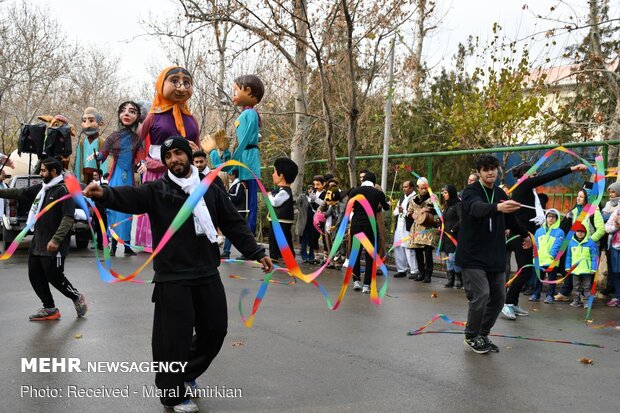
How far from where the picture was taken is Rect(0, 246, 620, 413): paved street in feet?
16.9

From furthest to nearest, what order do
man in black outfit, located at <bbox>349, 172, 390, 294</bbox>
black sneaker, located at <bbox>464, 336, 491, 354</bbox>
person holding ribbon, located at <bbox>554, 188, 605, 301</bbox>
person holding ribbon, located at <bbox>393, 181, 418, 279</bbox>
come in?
person holding ribbon, located at <bbox>393, 181, 418, 279</bbox>
man in black outfit, located at <bbox>349, 172, 390, 294</bbox>
person holding ribbon, located at <bbox>554, 188, 605, 301</bbox>
black sneaker, located at <bbox>464, 336, 491, 354</bbox>

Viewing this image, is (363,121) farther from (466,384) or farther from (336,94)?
(466,384)

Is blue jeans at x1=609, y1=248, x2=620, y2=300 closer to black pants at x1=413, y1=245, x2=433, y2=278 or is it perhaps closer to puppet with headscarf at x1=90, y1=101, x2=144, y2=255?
black pants at x1=413, y1=245, x2=433, y2=278

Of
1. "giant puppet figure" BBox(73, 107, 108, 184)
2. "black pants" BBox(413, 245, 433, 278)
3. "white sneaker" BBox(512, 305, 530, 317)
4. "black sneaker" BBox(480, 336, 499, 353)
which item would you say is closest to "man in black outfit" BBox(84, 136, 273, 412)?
"black sneaker" BBox(480, 336, 499, 353)

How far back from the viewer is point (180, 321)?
4.89 m

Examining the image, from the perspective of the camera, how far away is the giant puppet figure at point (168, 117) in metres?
10.0

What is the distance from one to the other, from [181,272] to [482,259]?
3.18m

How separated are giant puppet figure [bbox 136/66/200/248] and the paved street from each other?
2.14m

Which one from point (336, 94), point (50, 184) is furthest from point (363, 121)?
point (50, 184)

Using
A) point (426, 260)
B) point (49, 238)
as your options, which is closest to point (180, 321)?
point (49, 238)

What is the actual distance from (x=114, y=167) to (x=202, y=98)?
A: 47.1 feet

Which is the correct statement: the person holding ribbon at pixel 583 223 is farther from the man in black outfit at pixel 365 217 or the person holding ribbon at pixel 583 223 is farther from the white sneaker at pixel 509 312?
the man in black outfit at pixel 365 217

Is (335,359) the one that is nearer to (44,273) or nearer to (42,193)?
(44,273)

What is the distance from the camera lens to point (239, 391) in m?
5.36
